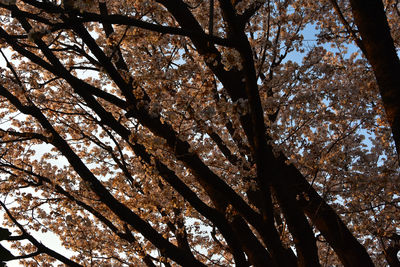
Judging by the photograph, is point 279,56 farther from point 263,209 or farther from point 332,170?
point 263,209

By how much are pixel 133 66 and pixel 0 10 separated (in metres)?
4.11

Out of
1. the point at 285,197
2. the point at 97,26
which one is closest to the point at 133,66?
the point at 97,26

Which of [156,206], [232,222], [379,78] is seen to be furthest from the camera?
[156,206]

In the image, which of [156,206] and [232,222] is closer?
[232,222]

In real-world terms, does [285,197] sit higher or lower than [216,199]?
lower

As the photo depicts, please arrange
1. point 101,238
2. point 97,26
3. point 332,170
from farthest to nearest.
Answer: point 97,26 → point 101,238 → point 332,170

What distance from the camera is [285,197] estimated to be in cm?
449

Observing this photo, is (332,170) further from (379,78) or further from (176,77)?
(379,78)

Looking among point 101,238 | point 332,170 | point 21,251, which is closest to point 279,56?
point 332,170

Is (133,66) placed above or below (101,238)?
above

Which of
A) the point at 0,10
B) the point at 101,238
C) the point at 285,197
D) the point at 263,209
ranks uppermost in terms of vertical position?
the point at 0,10

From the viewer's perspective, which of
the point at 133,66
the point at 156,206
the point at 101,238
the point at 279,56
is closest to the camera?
the point at 156,206

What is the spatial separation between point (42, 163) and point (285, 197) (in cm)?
923

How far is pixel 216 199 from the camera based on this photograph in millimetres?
5629
